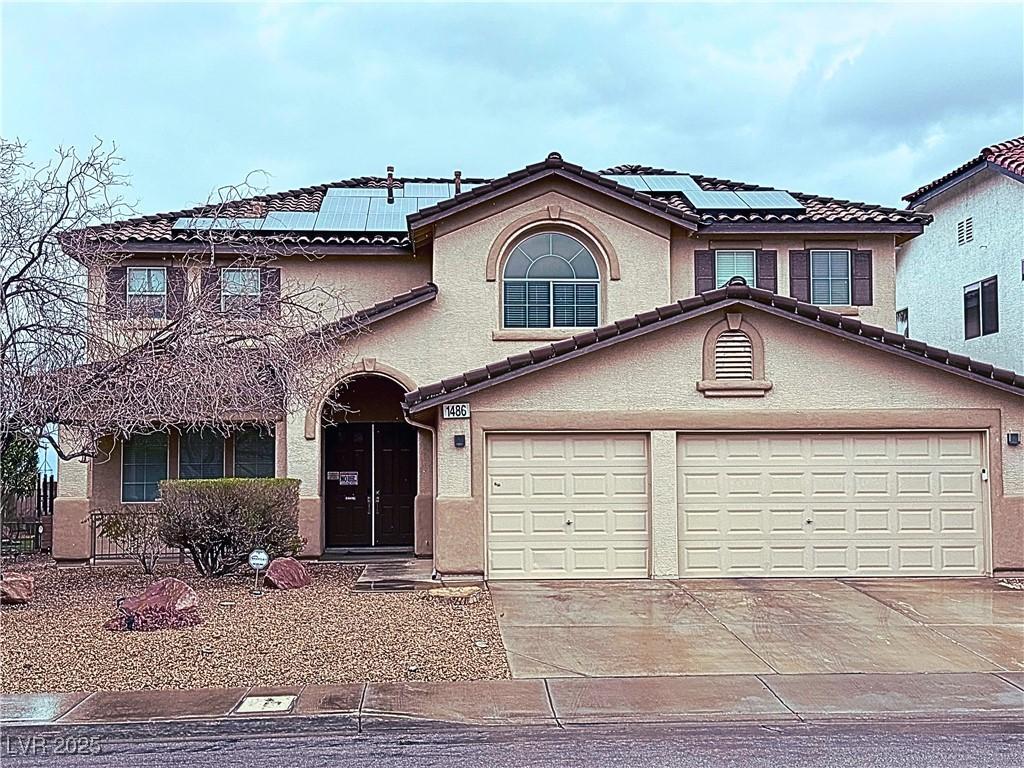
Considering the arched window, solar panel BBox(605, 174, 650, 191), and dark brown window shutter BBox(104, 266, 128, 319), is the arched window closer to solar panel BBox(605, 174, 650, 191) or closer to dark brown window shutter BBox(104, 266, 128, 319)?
solar panel BBox(605, 174, 650, 191)

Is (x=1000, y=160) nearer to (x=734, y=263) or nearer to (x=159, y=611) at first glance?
(x=734, y=263)

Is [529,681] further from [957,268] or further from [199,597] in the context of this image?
[957,268]

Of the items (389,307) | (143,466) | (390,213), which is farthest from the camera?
(390,213)

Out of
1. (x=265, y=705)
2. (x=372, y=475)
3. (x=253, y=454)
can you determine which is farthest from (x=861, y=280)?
(x=265, y=705)

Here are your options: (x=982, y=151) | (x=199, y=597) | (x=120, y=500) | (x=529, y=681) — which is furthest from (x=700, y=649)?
(x=982, y=151)

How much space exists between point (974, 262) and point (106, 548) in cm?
1774

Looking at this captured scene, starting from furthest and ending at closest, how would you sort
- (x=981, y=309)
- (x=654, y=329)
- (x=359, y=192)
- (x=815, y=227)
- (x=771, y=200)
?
1. (x=359, y=192)
2. (x=981, y=309)
3. (x=771, y=200)
4. (x=815, y=227)
5. (x=654, y=329)

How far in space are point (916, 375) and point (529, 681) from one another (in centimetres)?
844

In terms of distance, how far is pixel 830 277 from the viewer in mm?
19031

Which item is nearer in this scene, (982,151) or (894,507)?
(894,507)

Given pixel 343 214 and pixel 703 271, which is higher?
pixel 343 214

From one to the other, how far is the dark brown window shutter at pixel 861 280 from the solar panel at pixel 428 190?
8.42 m

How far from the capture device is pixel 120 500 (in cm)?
1888

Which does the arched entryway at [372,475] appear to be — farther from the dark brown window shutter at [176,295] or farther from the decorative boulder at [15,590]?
the decorative boulder at [15,590]
